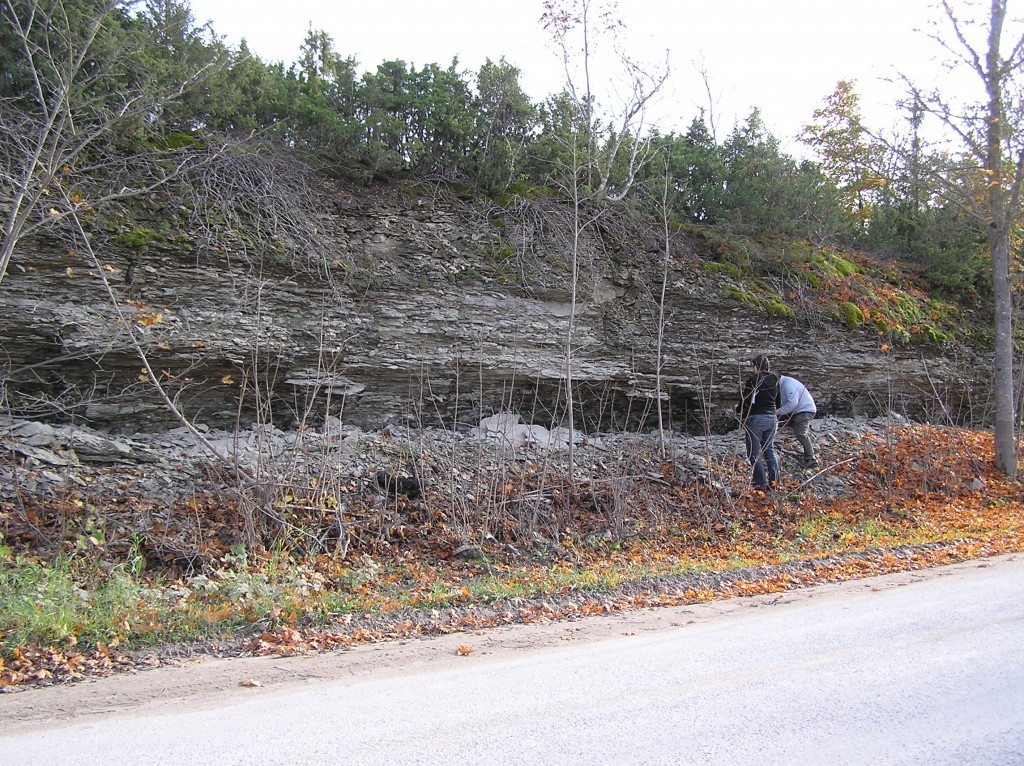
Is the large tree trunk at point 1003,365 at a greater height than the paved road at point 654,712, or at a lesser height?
greater

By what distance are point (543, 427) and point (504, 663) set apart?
299 inches

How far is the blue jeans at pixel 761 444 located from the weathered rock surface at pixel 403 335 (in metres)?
1.22

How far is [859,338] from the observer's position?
15352mm

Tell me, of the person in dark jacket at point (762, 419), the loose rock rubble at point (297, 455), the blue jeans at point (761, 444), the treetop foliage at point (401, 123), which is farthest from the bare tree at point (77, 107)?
the blue jeans at point (761, 444)

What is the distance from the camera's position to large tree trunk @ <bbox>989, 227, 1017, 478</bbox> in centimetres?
1377

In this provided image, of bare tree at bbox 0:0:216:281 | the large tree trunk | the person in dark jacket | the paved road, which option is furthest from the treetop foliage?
the paved road

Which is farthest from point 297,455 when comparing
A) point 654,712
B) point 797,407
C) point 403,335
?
point 797,407

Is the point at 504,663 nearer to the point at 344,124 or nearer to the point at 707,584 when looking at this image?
the point at 707,584

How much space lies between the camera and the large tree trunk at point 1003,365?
13.8 m

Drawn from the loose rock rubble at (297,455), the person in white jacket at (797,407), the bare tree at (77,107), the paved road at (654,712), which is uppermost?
the bare tree at (77,107)

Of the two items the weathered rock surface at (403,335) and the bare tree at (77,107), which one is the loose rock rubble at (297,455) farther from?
the bare tree at (77,107)

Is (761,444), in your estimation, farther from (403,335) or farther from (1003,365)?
(1003,365)

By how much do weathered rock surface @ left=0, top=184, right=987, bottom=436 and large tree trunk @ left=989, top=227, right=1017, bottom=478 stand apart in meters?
2.12

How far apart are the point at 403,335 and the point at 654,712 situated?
8265mm
